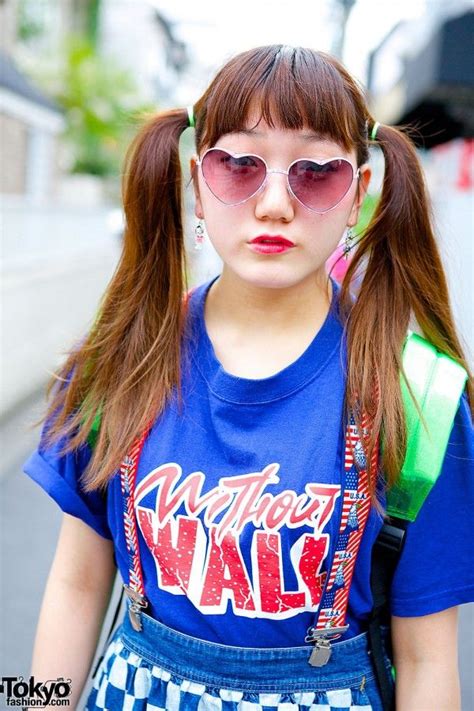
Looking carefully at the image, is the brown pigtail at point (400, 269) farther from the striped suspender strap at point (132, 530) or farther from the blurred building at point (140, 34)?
the blurred building at point (140, 34)

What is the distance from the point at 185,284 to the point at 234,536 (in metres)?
0.52

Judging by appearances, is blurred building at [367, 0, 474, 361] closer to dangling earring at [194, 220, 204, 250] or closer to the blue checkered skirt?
dangling earring at [194, 220, 204, 250]

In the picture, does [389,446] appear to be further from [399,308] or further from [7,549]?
[7,549]

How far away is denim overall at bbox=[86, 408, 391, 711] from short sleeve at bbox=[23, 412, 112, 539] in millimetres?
122

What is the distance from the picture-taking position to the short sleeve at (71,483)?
1.57m

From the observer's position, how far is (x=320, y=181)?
4.61ft

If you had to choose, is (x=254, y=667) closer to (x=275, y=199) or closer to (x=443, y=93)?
(x=275, y=199)

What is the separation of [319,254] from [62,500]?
61 cm

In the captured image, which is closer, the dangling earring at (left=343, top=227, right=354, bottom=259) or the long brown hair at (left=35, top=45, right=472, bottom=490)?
the long brown hair at (left=35, top=45, right=472, bottom=490)

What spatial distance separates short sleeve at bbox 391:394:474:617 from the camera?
4.61 feet


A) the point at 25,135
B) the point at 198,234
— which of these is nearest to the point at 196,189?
the point at 198,234

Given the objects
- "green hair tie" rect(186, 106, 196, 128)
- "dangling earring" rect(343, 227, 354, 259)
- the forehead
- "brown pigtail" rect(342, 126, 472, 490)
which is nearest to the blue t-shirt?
"brown pigtail" rect(342, 126, 472, 490)

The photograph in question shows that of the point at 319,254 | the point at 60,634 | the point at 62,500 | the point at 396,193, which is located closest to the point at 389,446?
the point at 319,254

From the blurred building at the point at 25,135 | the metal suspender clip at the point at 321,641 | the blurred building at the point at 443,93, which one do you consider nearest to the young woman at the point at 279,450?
the metal suspender clip at the point at 321,641
